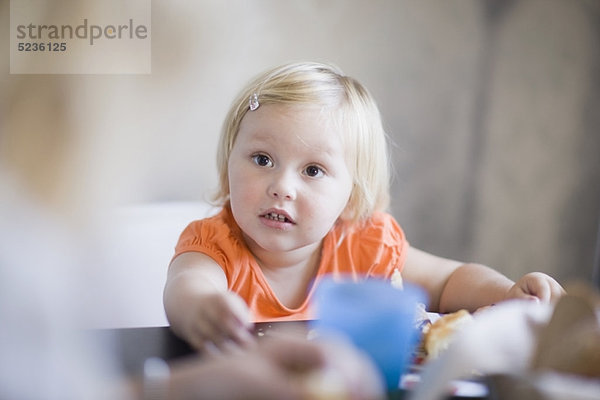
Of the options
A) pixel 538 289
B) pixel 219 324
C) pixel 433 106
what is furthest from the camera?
pixel 433 106

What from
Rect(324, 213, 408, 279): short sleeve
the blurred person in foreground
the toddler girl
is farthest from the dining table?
Rect(324, 213, 408, 279): short sleeve

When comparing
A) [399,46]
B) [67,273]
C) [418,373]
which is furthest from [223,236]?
[399,46]

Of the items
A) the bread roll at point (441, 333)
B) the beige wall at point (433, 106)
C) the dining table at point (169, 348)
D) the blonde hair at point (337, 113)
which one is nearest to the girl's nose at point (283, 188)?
the blonde hair at point (337, 113)

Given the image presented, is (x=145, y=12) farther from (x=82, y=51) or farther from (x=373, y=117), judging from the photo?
(x=373, y=117)

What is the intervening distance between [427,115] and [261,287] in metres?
0.91

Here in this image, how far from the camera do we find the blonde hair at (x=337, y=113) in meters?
1.11

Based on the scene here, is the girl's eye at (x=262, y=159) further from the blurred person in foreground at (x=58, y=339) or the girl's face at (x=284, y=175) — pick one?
the blurred person in foreground at (x=58, y=339)

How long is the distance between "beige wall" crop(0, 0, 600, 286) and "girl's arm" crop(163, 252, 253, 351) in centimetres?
63

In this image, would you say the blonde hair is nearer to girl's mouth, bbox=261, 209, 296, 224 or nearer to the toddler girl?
the toddler girl

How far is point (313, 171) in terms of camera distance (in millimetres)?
1090

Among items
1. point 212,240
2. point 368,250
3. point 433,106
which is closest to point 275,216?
point 212,240

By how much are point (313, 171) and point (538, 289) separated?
0.40 metres

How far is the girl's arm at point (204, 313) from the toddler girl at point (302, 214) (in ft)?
0.12

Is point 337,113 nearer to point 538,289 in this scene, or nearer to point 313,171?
point 313,171
